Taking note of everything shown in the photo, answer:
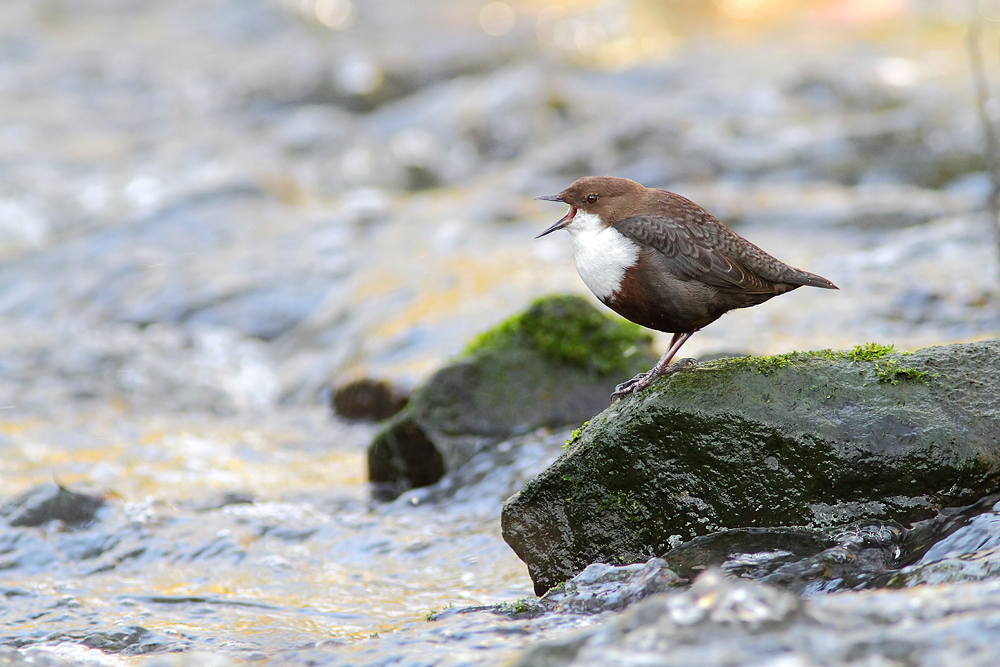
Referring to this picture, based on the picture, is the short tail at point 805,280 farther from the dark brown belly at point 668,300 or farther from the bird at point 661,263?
the dark brown belly at point 668,300

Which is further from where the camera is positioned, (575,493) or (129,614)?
(129,614)

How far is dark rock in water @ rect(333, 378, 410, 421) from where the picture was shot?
22.8 ft

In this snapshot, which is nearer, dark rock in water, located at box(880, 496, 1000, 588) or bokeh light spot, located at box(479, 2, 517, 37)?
dark rock in water, located at box(880, 496, 1000, 588)

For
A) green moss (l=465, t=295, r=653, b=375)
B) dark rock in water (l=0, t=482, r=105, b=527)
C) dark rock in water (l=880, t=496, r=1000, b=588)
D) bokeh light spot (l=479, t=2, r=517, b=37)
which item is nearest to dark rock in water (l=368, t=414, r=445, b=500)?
green moss (l=465, t=295, r=653, b=375)

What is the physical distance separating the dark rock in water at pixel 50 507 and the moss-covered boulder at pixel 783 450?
9.59ft

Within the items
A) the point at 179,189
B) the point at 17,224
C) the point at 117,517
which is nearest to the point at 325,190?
the point at 179,189

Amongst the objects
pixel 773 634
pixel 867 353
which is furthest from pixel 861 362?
pixel 773 634

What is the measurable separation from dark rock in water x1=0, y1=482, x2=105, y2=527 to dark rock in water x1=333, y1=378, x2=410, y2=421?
2.04 m

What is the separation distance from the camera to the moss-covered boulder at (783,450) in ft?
11.8

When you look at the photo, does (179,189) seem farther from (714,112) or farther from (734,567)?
(734,567)

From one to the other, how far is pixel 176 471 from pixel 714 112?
27.8ft

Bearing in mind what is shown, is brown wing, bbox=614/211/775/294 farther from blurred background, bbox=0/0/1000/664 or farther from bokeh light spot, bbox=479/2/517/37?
bokeh light spot, bbox=479/2/517/37

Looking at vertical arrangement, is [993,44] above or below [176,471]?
above

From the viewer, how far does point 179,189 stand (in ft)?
40.4
